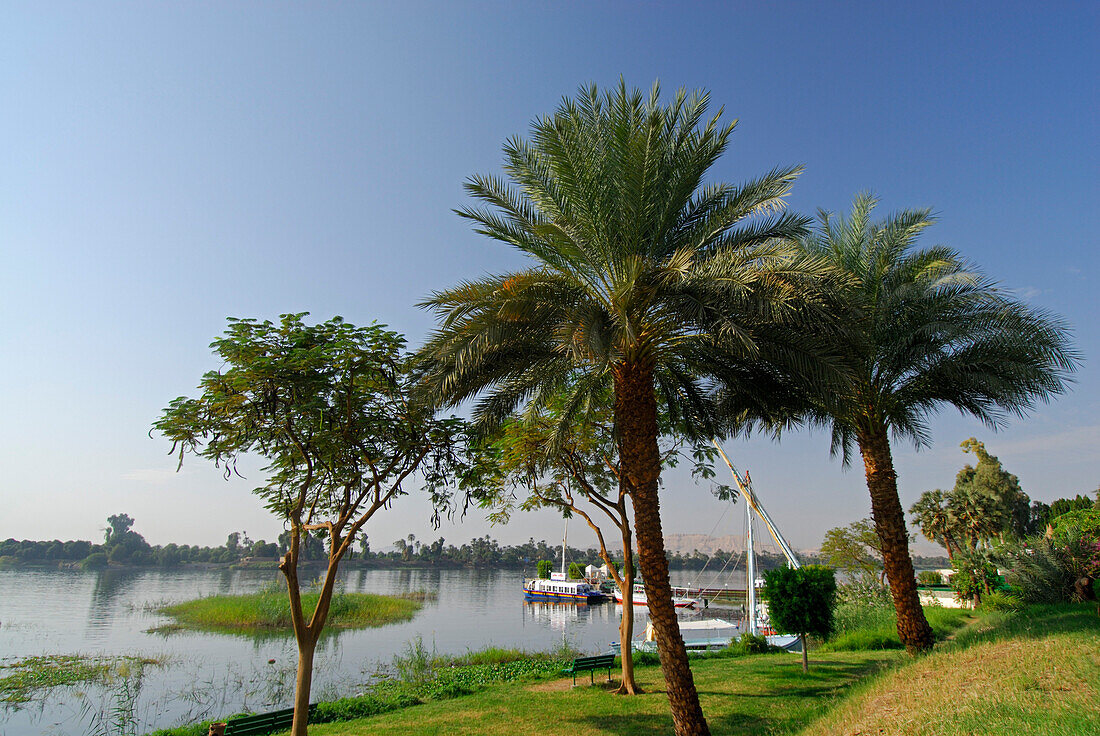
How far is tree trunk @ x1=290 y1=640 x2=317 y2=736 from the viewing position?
8.68 m

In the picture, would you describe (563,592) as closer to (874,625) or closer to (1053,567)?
(874,625)

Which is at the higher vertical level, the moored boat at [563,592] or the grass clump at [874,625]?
the grass clump at [874,625]

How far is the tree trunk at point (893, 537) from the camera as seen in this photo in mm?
13375

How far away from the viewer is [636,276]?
8.80m

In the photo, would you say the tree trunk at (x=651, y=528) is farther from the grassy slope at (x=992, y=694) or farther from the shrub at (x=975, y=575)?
the shrub at (x=975, y=575)

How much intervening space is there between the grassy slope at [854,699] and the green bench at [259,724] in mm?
626

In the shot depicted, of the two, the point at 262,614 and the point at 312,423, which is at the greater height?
the point at 312,423

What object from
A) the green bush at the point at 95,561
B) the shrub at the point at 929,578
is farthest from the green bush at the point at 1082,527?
the green bush at the point at 95,561

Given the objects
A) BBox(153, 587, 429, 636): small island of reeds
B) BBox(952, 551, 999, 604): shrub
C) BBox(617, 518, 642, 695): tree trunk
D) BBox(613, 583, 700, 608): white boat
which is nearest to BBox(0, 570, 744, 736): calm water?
BBox(153, 587, 429, 636): small island of reeds

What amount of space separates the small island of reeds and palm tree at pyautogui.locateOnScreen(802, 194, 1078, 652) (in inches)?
1077

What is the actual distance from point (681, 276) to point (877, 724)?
6237mm

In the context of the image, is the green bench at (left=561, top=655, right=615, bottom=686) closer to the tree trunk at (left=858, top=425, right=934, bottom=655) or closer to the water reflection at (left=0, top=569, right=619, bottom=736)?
the water reflection at (left=0, top=569, right=619, bottom=736)

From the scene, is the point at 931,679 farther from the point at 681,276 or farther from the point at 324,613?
the point at 324,613

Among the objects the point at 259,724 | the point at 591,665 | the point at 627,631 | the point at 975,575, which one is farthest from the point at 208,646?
the point at 975,575
